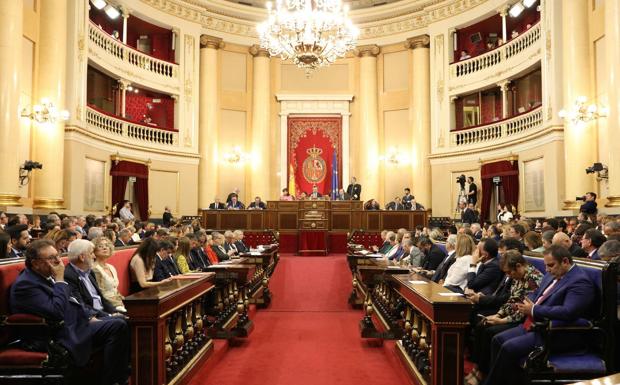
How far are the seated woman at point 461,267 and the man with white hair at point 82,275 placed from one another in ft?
9.68

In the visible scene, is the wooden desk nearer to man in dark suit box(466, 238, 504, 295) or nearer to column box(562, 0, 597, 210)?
Result: man in dark suit box(466, 238, 504, 295)

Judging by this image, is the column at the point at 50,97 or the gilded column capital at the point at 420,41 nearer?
the column at the point at 50,97

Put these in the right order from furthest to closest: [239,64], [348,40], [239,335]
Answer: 1. [239,64]
2. [348,40]
3. [239,335]

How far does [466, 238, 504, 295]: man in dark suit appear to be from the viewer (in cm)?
458

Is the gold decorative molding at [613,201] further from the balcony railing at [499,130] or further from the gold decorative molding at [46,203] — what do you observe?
the gold decorative molding at [46,203]

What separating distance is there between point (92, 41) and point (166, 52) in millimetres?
3495

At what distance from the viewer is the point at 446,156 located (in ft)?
53.3

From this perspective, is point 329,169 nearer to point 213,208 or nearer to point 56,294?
point 213,208

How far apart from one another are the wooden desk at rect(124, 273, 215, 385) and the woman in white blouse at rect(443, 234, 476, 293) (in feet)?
7.21

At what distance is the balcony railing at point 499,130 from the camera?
13.3 metres

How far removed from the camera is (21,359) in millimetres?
3332

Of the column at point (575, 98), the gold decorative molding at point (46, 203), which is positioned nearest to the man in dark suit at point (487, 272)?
the column at point (575, 98)

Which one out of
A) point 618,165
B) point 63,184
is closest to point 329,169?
point 63,184

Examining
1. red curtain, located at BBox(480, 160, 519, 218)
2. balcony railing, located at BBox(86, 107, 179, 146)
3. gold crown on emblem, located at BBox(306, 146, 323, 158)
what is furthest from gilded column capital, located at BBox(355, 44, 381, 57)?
balcony railing, located at BBox(86, 107, 179, 146)
